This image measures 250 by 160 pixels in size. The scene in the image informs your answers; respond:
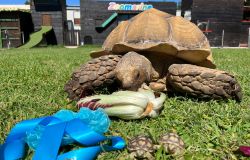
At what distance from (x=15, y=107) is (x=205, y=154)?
4.52ft

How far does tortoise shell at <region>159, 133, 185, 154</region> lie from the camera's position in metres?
1.50

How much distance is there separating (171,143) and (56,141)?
0.56 metres

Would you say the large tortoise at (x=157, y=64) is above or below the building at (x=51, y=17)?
A: below

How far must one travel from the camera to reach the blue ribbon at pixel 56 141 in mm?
1422

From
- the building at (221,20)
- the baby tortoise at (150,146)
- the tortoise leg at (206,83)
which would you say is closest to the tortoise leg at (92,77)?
the tortoise leg at (206,83)

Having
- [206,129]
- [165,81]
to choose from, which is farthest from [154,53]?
[206,129]

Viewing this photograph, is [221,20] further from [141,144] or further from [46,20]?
[141,144]

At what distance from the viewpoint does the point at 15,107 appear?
2209 millimetres

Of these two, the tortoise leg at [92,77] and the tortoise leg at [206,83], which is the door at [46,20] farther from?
the tortoise leg at [206,83]

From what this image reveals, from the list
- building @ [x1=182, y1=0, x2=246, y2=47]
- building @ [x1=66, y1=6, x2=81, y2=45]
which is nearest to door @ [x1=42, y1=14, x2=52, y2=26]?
building @ [x1=66, y1=6, x2=81, y2=45]

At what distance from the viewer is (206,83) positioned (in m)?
2.43

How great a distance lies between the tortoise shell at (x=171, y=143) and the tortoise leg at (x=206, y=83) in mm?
973

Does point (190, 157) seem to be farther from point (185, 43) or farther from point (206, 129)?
point (185, 43)

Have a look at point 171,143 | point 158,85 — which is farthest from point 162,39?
point 171,143
